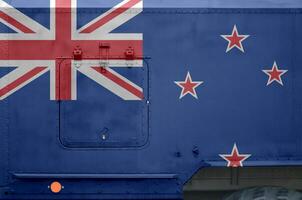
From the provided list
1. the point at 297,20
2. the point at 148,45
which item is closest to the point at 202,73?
the point at 148,45

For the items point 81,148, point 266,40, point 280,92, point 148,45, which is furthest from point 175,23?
point 81,148

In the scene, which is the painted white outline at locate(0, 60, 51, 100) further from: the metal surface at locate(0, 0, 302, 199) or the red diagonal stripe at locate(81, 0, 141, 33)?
the red diagonal stripe at locate(81, 0, 141, 33)

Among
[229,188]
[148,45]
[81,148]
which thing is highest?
[148,45]

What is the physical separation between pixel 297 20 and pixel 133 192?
7.43ft

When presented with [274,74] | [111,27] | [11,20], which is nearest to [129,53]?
[111,27]

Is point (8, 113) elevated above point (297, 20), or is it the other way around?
point (297, 20)

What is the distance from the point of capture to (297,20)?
4.75m

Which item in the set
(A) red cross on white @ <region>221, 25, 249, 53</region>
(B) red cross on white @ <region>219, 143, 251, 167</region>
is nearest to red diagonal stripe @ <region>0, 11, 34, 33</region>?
(A) red cross on white @ <region>221, 25, 249, 53</region>

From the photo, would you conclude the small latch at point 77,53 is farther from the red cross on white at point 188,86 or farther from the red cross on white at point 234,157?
the red cross on white at point 234,157

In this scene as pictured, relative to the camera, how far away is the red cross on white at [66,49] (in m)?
4.73

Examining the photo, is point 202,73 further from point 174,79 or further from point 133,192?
point 133,192

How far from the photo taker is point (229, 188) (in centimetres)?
502

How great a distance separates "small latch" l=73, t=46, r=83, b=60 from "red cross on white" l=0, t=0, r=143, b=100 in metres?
0.01

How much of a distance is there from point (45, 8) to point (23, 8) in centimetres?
21
